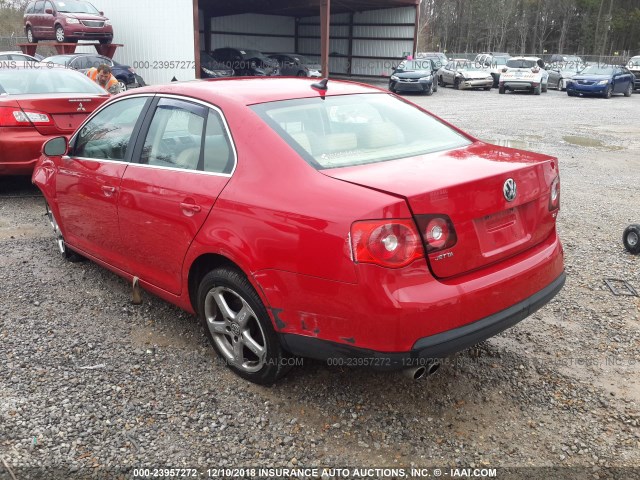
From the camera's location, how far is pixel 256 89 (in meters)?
3.55

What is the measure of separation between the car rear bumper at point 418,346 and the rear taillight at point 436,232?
38cm

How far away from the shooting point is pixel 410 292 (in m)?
2.53

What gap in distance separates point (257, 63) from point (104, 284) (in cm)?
2530

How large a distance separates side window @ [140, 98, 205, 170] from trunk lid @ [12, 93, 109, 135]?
338cm

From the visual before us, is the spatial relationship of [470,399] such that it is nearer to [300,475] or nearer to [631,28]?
[300,475]

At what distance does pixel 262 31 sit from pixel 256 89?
35846mm

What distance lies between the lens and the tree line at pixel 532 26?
61.3 metres

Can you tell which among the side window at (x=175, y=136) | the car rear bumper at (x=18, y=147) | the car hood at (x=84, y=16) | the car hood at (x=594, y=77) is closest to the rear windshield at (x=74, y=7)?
the car hood at (x=84, y=16)

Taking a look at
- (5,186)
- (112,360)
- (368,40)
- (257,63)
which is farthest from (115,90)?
(368,40)

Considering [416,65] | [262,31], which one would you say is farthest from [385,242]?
[262,31]

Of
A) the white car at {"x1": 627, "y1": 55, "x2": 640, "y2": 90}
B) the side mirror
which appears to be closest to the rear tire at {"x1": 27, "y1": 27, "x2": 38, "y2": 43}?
the side mirror

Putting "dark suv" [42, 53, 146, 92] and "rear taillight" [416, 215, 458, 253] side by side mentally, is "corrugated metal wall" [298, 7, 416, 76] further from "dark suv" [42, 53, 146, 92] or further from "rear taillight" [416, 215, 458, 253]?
"rear taillight" [416, 215, 458, 253]

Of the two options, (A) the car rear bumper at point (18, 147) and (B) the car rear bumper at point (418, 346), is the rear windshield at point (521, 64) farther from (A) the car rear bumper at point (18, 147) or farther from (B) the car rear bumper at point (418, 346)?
(B) the car rear bumper at point (418, 346)

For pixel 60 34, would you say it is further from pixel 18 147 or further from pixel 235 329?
pixel 235 329
